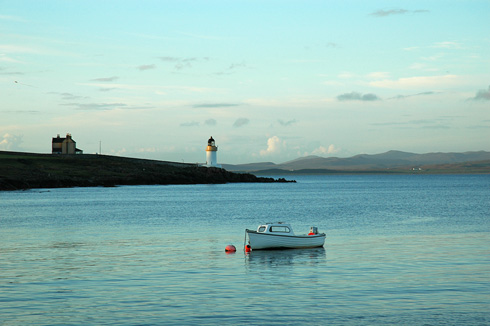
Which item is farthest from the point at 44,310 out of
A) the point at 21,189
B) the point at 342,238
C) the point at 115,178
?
the point at 115,178

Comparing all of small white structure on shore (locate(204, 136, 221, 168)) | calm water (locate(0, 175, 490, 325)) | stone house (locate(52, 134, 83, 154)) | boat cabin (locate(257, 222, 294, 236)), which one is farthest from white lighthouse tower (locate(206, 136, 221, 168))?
boat cabin (locate(257, 222, 294, 236))

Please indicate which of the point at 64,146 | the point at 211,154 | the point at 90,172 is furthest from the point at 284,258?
the point at 64,146

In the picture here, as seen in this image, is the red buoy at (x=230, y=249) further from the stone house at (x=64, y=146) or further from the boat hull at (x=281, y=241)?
the stone house at (x=64, y=146)

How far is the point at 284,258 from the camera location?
34.2 m

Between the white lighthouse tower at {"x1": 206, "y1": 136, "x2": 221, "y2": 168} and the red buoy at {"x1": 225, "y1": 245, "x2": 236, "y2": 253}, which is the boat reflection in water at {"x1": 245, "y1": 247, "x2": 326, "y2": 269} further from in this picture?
the white lighthouse tower at {"x1": 206, "y1": 136, "x2": 221, "y2": 168}

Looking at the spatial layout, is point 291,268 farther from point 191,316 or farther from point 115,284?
point 191,316

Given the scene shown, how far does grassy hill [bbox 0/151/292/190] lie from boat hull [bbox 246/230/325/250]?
307ft

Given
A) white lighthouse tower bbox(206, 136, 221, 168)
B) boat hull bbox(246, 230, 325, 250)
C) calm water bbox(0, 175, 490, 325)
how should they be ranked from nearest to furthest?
calm water bbox(0, 175, 490, 325), boat hull bbox(246, 230, 325, 250), white lighthouse tower bbox(206, 136, 221, 168)

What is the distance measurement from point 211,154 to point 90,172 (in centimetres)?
3884

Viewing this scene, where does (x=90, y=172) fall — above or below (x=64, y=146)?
below

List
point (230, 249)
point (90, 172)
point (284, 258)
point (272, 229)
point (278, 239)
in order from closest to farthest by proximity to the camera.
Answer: point (284, 258)
point (230, 249)
point (278, 239)
point (272, 229)
point (90, 172)

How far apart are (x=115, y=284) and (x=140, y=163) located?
163 metres

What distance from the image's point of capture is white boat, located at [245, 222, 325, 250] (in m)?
36.6

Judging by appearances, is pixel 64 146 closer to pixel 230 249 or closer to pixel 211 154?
pixel 211 154
